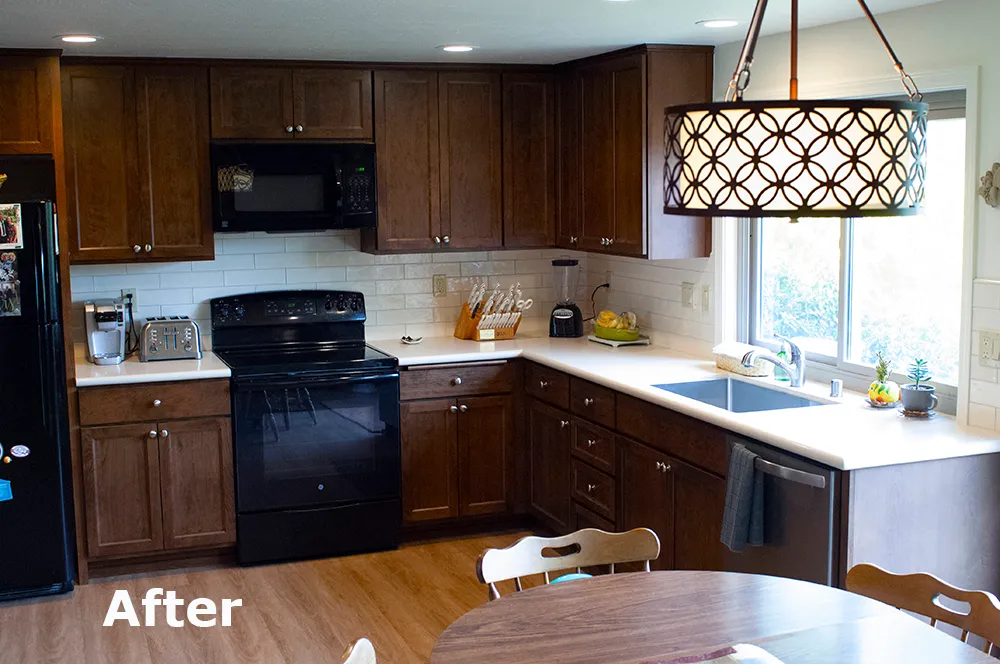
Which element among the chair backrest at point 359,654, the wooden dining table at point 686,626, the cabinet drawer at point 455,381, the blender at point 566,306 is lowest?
the wooden dining table at point 686,626

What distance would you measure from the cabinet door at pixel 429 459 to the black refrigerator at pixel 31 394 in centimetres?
140

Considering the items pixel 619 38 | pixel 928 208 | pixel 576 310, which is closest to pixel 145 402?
pixel 576 310

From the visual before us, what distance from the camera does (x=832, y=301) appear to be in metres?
4.15

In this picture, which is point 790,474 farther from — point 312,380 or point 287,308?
point 287,308

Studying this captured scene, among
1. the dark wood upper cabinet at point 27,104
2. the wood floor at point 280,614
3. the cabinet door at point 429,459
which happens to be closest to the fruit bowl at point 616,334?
the cabinet door at point 429,459

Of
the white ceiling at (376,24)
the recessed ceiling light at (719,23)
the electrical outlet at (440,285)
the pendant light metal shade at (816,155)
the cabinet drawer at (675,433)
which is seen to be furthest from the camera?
the electrical outlet at (440,285)

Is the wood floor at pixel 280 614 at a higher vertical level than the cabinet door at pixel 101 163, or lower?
lower

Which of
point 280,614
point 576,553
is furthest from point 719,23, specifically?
point 280,614

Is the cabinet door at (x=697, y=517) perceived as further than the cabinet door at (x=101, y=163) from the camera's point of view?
No

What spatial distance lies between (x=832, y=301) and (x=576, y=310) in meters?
1.50

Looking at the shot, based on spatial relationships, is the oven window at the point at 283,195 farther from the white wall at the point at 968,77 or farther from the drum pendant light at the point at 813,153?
the drum pendant light at the point at 813,153

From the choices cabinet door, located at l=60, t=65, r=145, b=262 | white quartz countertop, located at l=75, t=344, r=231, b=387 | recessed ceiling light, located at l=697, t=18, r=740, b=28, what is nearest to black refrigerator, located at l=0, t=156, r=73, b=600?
white quartz countertop, located at l=75, t=344, r=231, b=387

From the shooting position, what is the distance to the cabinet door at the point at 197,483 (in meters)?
4.60

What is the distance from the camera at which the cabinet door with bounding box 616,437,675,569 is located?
12.9 ft
